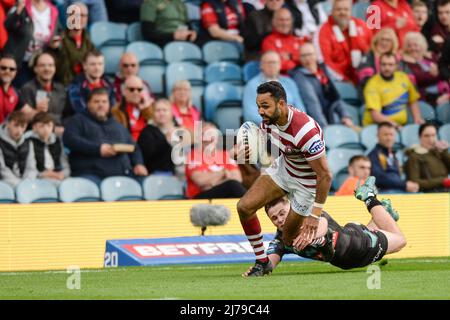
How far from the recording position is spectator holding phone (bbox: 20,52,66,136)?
17750 millimetres

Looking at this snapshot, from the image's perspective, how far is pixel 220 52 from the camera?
66.8 ft

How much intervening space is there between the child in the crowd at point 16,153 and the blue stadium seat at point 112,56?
278 cm

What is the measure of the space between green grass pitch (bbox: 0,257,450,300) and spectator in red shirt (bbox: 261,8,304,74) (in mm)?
6140

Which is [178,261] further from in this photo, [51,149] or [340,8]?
[340,8]

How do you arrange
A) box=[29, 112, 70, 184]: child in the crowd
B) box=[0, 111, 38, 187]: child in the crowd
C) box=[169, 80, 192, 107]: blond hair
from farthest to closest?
box=[169, 80, 192, 107]: blond hair
box=[29, 112, 70, 184]: child in the crowd
box=[0, 111, 38, 187]: child in the crowd

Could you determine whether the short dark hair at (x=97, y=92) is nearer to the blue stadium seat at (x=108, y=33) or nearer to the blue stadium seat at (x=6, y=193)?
the blue stadium seat at (x=6, y=193)

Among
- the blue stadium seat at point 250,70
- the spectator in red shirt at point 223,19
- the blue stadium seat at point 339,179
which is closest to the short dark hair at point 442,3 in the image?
the spectator in red shirt at point 223,19

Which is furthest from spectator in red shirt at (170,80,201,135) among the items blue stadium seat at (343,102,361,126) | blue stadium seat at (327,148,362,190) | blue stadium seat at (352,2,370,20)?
blue stadium seat at (352,2,370,20)

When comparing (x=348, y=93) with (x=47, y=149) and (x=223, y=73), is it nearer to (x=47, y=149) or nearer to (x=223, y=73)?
(x=223, y=73)

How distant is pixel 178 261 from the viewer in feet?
49.6

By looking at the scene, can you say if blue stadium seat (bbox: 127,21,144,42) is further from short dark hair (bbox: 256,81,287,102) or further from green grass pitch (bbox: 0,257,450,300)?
short dark hair (bbox: 256,81,287,102)

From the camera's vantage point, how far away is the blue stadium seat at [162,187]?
17.7 meters

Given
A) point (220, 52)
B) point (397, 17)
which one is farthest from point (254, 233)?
point (397, 17)

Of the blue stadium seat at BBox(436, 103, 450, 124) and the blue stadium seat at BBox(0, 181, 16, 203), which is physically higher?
the blue stadium seat at BBox(436, 103, 450, 124)
